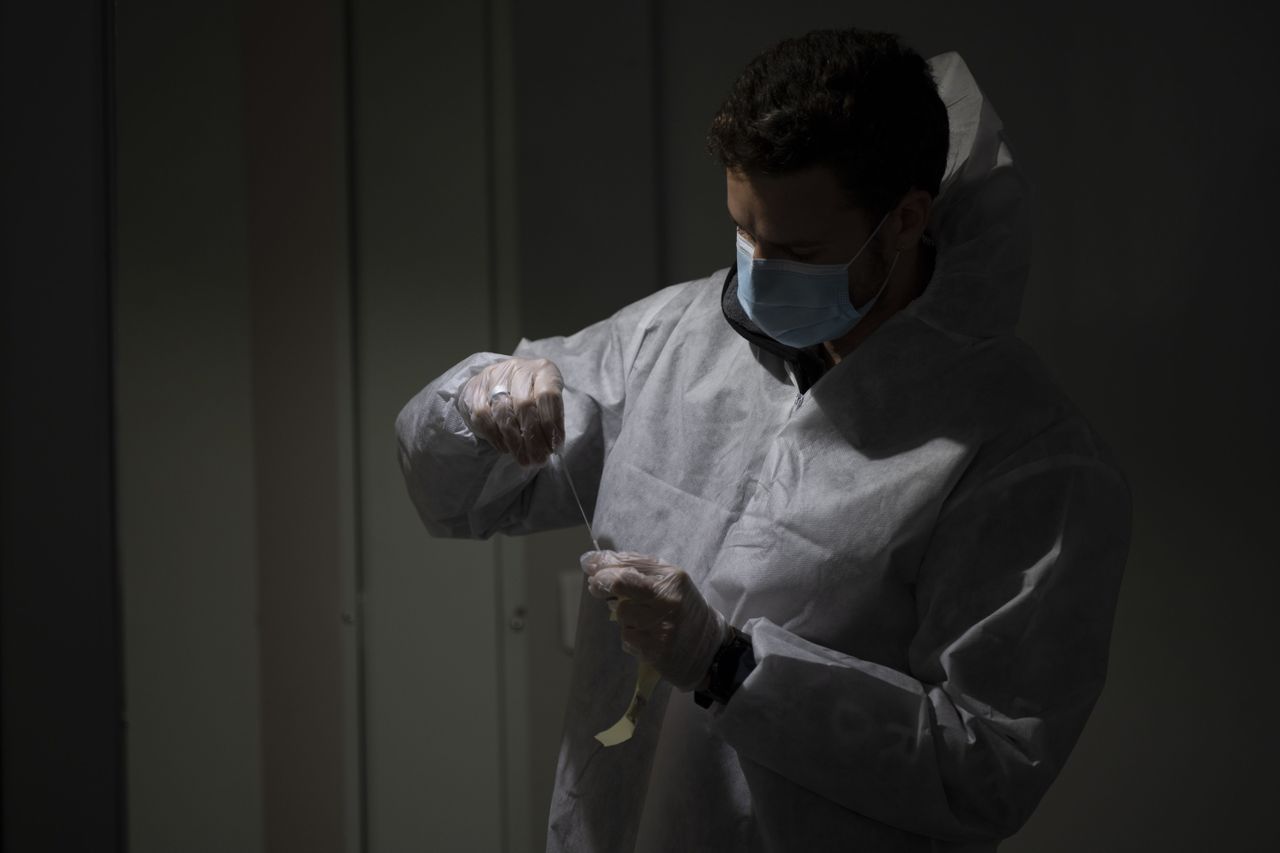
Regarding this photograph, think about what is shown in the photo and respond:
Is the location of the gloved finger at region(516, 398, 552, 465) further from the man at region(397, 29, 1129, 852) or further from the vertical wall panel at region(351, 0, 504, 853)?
the vertical wall panel at region(351, 0, 504, 853)

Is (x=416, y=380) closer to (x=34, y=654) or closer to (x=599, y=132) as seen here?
(x=599, y=132)

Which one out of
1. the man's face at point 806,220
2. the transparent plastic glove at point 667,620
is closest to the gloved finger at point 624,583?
the transparent plastic glove at point 667,620

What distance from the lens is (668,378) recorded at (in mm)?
1169

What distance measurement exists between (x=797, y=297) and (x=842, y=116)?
17 centimetres

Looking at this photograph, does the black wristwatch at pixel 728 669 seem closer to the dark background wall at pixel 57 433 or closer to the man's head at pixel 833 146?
the man's head at pixel 833 146

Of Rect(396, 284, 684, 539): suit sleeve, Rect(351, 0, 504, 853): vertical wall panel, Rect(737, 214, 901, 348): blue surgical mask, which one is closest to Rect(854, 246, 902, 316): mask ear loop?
Rect(737, 214, 901, 348): blue surgical mask

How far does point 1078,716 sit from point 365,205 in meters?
1.16

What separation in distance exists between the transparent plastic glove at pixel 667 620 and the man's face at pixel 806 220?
0.32 metres

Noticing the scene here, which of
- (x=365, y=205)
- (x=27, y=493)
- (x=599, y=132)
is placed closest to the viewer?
(x=27, y=493)

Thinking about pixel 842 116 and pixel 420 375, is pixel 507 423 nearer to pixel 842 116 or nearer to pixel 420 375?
pixel 842 116

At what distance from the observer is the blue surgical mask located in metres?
1.00

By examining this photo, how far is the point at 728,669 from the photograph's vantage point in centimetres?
93

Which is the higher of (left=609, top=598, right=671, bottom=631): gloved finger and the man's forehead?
the man's forehead

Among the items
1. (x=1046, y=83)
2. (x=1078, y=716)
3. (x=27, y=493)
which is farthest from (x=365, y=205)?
(x=1078, y=716)
